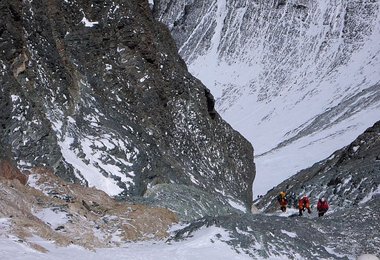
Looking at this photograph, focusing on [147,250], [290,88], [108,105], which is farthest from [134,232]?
[290,88]

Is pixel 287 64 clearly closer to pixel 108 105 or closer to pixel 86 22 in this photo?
pixel 86 22

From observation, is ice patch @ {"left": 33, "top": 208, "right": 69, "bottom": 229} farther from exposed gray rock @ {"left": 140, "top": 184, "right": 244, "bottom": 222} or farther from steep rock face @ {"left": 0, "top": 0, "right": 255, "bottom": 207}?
exposed gray rock @ {"left": 140, "top": 184, "right": 244, "bottom": 222}

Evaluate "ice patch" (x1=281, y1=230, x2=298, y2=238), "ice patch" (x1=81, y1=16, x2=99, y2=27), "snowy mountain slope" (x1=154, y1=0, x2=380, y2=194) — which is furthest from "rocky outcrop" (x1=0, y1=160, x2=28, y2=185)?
"snowy mountain slope" (x1=154, y1=0, x2=380, y2=194)

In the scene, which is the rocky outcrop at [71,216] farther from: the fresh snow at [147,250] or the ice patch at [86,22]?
the ice patch at [86,22]

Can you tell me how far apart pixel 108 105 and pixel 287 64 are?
312 ft

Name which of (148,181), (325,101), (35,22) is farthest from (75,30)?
(325,101)

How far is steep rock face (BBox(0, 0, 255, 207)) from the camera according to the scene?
2147 cm

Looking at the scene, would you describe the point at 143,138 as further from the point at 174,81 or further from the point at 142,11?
the point at 142,11

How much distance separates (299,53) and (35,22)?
100m

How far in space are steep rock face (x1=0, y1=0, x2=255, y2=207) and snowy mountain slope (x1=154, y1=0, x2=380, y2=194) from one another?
50.1m

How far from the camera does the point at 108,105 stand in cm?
2827

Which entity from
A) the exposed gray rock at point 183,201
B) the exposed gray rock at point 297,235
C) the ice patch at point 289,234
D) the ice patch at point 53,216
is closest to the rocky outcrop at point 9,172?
the ice patch at point 53,216

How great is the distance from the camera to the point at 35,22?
25.5m

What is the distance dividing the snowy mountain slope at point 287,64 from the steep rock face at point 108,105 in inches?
1972
